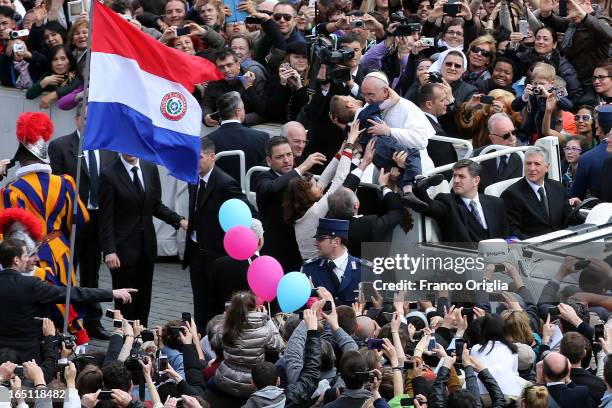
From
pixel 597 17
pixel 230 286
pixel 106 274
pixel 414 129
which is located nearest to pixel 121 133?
pixel 230 286

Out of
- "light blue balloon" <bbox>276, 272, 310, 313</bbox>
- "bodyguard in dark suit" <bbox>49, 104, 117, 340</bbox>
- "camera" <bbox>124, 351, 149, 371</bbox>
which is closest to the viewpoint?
"camera" <bbox>124, 351, 149, 371</bbox>

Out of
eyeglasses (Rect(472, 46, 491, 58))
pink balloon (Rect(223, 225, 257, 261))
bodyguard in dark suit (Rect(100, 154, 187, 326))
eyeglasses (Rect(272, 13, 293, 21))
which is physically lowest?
bodyguard in dark suit (Rect(100, 154, 187, 326))

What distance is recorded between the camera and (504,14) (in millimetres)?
19281

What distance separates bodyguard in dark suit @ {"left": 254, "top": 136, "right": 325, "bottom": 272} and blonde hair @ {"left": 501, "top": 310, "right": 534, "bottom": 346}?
10.4ft

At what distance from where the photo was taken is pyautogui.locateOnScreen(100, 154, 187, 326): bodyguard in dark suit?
52.2 feet

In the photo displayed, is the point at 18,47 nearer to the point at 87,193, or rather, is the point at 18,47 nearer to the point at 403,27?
the point at 87,193

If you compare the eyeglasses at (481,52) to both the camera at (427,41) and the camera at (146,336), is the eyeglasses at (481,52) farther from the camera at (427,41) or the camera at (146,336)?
the camera at (146,336)

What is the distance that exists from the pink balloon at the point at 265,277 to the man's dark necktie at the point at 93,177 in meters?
3.14

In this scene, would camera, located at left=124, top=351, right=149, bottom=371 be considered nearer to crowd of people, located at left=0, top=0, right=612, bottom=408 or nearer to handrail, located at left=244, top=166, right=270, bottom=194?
crowd of people, located at left=0, top=0, right=612, bottom=408

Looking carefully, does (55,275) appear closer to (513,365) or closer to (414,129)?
(414,129)

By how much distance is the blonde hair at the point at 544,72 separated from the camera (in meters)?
17.2

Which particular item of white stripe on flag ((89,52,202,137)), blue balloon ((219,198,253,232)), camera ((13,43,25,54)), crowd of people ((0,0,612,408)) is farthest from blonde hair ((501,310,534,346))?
camera ((13,43,25,54))

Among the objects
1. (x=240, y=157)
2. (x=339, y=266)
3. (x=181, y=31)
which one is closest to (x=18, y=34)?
(x=181, y=31)

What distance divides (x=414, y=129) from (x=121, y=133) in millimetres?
3089
